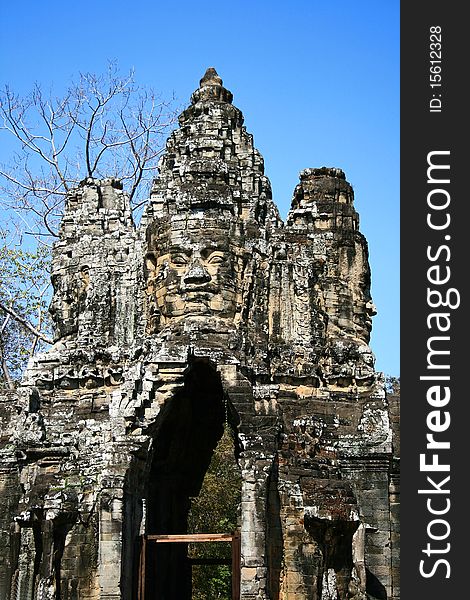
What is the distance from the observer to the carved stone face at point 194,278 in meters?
16.9

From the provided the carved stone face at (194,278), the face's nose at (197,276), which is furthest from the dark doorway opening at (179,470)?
the face's nose at (197,276)

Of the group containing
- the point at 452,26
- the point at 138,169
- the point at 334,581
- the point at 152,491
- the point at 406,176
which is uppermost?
the point at 138,169

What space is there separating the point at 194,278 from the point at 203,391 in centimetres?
289

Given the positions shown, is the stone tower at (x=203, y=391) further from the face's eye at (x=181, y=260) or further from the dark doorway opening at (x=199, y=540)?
the dark doorway opening at (x=199, y=540)

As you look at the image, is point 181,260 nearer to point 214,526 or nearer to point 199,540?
point 199,540

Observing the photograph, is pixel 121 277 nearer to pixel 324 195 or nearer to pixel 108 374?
pixel 108 374

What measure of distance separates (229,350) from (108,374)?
2.16m

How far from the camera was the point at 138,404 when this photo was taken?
15.9m

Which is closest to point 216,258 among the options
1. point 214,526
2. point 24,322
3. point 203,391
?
point 203,391

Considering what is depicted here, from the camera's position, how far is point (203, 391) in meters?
19.1

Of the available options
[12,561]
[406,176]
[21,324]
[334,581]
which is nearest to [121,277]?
[12,561]

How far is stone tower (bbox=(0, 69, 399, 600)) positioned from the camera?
1546cm

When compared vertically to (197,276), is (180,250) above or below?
above

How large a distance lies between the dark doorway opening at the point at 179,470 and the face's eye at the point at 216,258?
5.12 feet
